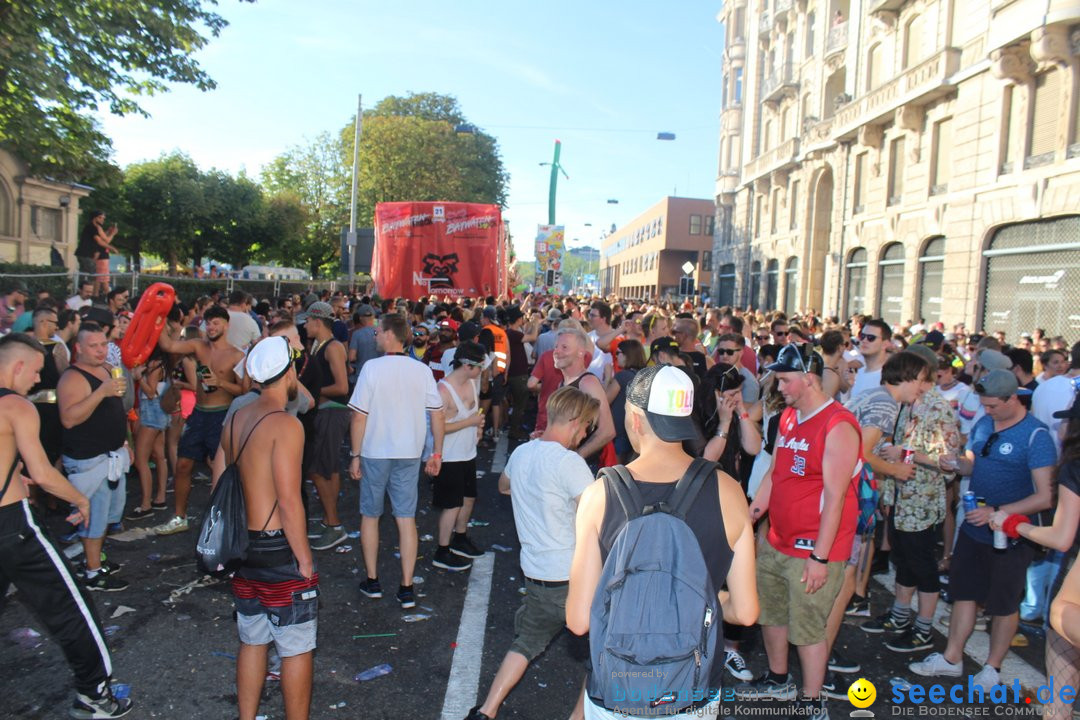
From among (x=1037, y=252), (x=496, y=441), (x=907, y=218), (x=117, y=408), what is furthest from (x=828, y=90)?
(x=117, y=408)

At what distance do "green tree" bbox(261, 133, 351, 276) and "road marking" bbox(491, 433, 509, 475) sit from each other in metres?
34.6

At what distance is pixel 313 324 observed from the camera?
6809mm

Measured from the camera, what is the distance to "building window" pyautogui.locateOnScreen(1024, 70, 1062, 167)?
15.9 metres

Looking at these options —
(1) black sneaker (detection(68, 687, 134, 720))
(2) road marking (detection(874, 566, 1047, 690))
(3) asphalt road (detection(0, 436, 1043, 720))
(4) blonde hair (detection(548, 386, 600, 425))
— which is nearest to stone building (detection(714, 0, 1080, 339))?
(2) road marking (detection(874, 566, 1047, 690))

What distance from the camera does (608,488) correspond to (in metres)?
2.34

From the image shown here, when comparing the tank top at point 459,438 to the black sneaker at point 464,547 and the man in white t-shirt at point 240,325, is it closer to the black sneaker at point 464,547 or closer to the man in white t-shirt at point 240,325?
the black sneaker at point 464,547

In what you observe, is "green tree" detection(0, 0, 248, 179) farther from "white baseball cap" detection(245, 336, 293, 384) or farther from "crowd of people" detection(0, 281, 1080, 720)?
"white baseball cap" detection(245, 336, 293, 384)

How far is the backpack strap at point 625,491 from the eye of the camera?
2.22 m

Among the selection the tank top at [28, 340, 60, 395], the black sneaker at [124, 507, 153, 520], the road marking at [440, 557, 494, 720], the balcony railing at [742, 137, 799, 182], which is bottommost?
the road marking at [440, 557, 494, 720]

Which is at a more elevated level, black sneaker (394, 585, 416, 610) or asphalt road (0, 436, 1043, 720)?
black sneaker (394, 585, 416, 610)

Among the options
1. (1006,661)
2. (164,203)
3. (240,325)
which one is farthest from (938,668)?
(164,203)

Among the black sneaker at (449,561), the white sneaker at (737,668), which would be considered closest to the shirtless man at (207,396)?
the black sneaker at (449,561)

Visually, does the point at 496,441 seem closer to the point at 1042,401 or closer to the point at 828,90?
the point at 1042,401

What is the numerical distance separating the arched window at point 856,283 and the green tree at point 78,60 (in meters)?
21.9
